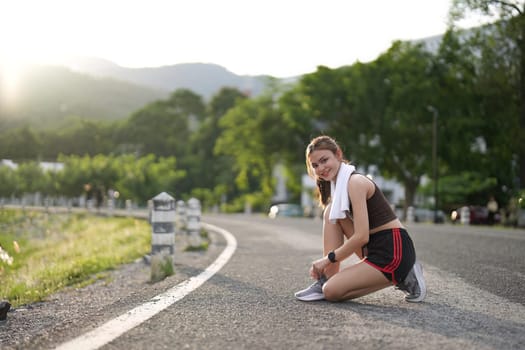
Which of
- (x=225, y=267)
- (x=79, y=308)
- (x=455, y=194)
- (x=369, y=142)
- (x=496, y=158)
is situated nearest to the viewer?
(x=79, y=308)

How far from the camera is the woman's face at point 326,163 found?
523cm

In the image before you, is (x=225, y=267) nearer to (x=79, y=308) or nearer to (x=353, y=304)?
(x=79, y=308)

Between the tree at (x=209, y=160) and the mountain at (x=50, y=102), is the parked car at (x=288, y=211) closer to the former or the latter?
the mountain at (x=50, y=102)

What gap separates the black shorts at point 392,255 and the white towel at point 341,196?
36cm

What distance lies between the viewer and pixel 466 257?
9.69 m

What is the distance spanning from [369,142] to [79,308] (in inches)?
1328

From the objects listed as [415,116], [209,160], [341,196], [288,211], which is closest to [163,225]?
[341,196]

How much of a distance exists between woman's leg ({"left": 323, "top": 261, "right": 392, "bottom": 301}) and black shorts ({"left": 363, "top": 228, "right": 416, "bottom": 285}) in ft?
0.20

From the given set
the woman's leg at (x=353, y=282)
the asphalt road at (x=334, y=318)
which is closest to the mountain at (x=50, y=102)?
the asphalt road at (x=334, y=318)

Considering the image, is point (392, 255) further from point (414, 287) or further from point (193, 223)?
point (193, 223)

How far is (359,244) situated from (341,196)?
1.32ft

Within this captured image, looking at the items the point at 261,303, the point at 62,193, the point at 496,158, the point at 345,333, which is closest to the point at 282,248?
the point at 261,303

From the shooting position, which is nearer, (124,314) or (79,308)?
(124,314)

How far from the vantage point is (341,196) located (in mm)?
5152
